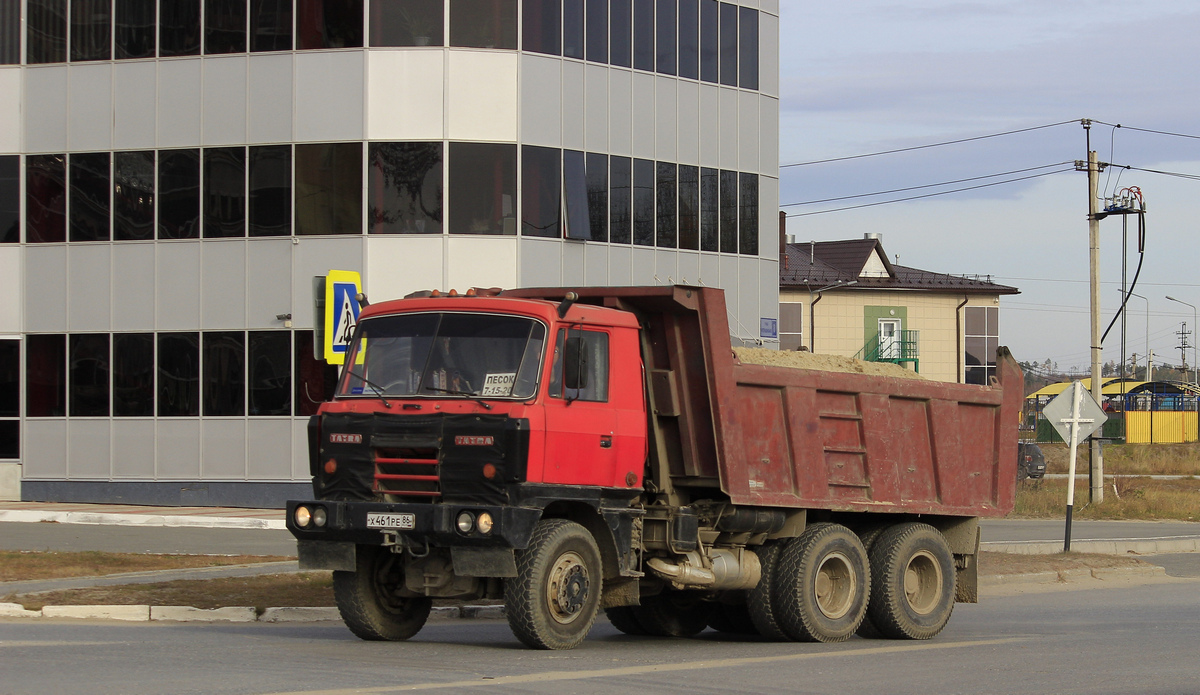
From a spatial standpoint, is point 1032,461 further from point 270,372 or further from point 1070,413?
point 270,372

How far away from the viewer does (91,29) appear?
29.2 metres

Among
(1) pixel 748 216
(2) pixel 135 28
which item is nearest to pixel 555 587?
(2) pixel 135 28

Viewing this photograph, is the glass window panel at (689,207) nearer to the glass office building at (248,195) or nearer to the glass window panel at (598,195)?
the glass office building at (248,195)

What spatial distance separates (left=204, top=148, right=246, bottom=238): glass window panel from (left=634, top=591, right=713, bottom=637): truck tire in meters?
18.0

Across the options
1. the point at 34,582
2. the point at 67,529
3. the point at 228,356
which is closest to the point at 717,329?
the point at 34,582

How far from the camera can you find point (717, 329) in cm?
1116

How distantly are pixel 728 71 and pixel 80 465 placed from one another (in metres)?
16.6

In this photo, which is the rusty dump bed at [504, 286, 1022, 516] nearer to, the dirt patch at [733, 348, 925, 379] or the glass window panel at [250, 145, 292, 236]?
the dirt patch at [733, 348, 925, 379]

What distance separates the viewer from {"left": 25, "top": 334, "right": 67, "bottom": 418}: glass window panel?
29141 mm

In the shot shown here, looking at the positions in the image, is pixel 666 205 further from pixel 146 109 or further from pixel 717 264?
pixel 146 109

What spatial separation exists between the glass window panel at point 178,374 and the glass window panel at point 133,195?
89.2 inches

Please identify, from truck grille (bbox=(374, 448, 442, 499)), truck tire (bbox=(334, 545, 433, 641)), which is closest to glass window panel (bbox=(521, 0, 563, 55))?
truck tire (bbox=(334, 545, 433, 641))

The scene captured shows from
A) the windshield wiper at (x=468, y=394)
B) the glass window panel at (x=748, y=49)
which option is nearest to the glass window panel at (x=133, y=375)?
the glass window panel at (x=748, y=49)

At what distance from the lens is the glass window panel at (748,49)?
107 ft
